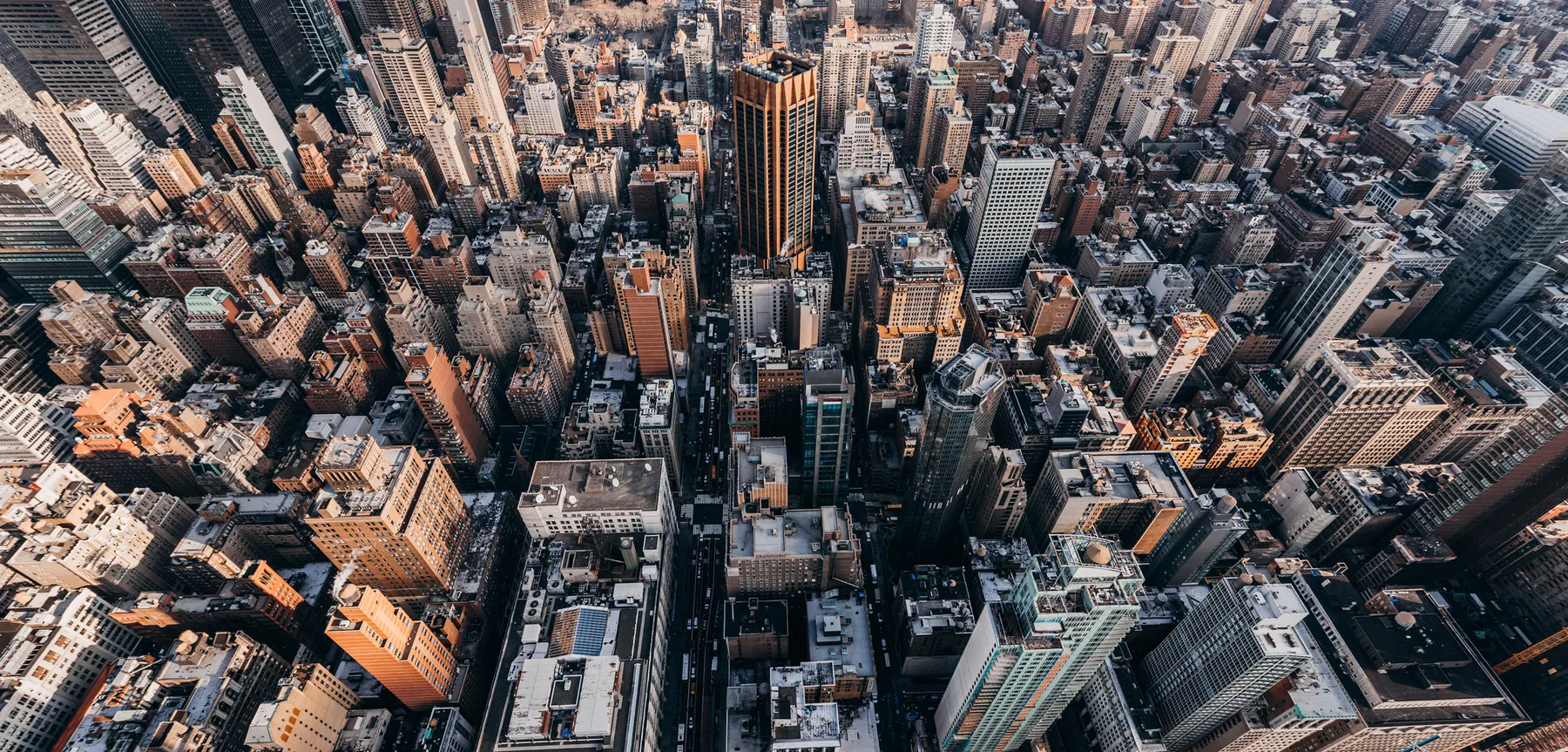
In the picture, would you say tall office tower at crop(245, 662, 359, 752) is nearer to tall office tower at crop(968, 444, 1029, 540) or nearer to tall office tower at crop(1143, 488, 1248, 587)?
tall office tower at crop(968, 444, 1029, 540)

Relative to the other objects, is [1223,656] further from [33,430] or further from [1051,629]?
[33,430]

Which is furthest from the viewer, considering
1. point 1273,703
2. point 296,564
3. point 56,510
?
point 296,564

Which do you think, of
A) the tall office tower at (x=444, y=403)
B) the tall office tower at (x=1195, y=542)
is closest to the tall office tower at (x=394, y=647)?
the tall office tower at (x=444, y=403)

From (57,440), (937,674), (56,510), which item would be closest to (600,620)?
(937,674)

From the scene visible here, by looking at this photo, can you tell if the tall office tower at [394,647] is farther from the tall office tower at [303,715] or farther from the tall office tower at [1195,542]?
the tall office tower at [1195,542]

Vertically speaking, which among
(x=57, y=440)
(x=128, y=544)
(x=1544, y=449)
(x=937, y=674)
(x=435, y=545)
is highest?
(x=1544, y=449)

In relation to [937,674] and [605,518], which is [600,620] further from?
[937,674]
